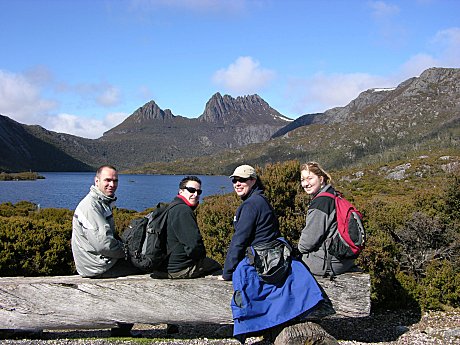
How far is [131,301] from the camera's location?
4641 mm

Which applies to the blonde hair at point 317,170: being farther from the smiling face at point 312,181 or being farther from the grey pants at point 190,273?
the grey pants at point 190,273

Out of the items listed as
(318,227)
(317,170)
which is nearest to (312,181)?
(317,170)

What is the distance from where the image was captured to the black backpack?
4562 mm

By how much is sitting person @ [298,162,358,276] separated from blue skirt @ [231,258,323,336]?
406mm

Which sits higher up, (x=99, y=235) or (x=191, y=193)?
(x=191, y=193)

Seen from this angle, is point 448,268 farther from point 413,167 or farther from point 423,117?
point 423,117

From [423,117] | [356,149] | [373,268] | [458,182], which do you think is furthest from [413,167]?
[423,117]

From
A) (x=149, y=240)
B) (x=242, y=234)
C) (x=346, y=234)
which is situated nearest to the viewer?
(x=242, y=234)

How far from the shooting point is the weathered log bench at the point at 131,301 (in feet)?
15.2

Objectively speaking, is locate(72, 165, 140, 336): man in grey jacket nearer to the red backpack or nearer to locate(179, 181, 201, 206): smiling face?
locate(179, 181, 201, 206): smiling face

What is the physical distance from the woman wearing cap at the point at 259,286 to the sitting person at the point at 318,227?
0.35 meters

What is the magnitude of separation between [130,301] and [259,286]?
159cm

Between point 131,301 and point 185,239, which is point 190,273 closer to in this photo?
point 185,239

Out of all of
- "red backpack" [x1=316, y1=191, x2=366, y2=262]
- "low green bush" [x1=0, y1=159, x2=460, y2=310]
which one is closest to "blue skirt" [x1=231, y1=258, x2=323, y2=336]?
"red backpack" [x1=316, y1=191, x2=366, y2=262]
